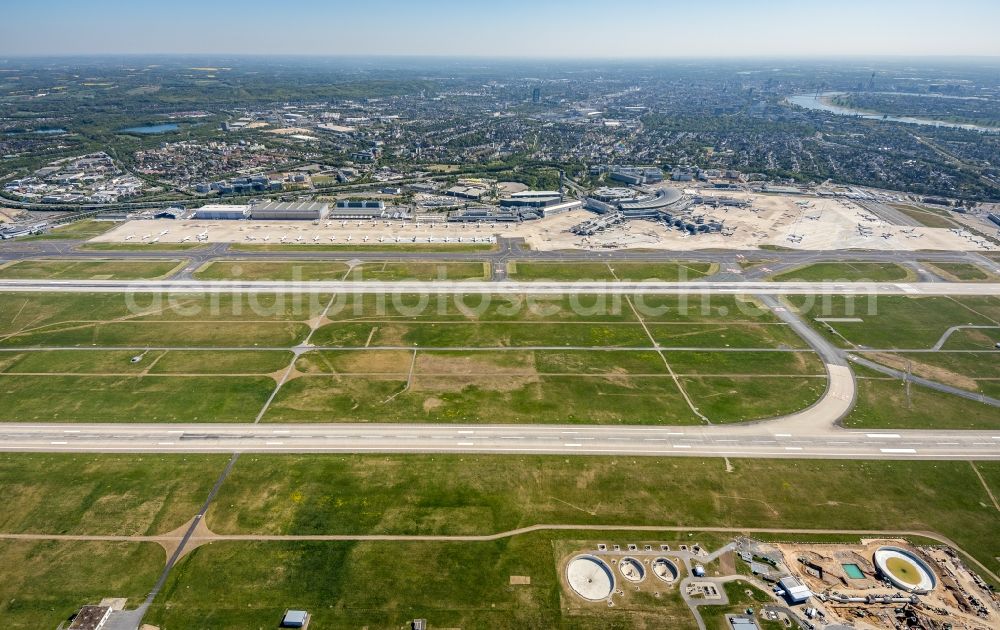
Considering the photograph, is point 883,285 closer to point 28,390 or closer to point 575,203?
point 575,203

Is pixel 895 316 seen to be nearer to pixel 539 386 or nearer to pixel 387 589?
pixel 539 386

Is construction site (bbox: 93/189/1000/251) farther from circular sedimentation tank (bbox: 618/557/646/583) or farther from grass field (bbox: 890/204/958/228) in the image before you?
circular sedimentation tank (bbox: 618/557/646/583)

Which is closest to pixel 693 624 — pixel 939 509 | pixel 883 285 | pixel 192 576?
pixel 939 509

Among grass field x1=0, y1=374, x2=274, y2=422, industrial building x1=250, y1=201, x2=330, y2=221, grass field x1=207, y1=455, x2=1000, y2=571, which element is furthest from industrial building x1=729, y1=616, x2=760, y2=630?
industrial building x1=250, y1=201, x2=330, y2=221

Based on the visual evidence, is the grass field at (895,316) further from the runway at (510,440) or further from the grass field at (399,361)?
the runway at (510,440)

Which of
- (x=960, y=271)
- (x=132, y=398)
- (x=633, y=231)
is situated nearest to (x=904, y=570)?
(x=132, y=398)

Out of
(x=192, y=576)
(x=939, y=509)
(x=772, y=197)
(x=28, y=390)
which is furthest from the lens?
(x=772, y=197)

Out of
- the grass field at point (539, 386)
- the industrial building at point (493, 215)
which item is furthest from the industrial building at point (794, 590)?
the industrial building at point (493, 215)
